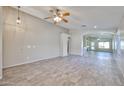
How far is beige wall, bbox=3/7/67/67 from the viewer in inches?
210

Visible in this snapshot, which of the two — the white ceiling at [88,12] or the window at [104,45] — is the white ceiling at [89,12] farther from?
the window at [104,45]

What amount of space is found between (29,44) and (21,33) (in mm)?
846

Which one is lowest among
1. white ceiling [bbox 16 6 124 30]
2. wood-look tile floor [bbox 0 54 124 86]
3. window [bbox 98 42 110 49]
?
wood-look tile floor [bbox 0 54 124 86]

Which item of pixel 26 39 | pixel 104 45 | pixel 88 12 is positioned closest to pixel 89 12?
pixel 88 12

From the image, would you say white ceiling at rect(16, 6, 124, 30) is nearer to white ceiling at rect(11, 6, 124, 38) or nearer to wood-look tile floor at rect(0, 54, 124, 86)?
white ceiling at rect(11, 6, 124, 38)

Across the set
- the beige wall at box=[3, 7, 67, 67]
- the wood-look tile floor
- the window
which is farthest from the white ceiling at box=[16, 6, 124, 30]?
the window

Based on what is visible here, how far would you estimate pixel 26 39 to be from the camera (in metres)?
6.41

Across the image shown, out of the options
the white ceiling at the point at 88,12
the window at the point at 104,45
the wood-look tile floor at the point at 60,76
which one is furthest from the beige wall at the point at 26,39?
the window at the point at 104,45

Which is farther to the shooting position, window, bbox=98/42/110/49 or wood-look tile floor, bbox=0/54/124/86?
window, bbox=98/42/110/49

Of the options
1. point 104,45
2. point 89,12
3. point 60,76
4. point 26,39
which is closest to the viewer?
point 60,76

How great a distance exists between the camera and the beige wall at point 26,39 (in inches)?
210

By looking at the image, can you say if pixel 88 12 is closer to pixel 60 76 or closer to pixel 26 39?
pixel 60 76
